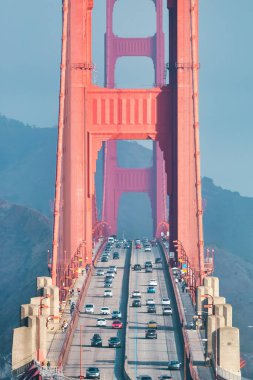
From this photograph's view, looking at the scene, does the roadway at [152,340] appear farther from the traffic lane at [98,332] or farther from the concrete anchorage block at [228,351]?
the concrete anchorage block at [228,351]

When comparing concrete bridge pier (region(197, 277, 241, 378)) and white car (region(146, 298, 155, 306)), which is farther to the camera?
white car (region(146, 298, 155, 306))

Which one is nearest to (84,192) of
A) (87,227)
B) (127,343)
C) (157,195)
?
(87,227)

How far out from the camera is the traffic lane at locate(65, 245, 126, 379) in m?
70.0

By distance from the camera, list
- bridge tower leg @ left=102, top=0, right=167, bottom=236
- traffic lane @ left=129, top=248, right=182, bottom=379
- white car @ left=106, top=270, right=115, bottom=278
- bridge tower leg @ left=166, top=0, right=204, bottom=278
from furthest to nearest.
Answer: bridge tower leg @ left=102, top=0, right=167, bottom=236
white car @ left=106, top=270, right=115, bottom=278
bridge tower leg @ left=166, top=0, right=204, bottom=278
traffic lane @ left=129, top=248, right=182, bottom=379

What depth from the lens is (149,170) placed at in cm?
16700

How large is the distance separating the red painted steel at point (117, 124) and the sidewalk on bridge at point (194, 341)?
902 cm

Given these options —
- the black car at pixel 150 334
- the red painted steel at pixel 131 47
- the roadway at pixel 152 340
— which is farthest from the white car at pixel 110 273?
the red painted steel at pixel 131 47

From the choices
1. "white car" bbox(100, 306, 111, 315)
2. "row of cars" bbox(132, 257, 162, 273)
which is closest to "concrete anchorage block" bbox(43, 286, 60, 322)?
"white car" bbox(100, 306, 111, 315)

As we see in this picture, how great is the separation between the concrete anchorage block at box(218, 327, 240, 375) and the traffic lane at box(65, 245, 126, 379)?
5479 millimetres

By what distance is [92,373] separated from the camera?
6625 cm

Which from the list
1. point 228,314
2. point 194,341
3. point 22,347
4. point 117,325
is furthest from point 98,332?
point 22,347

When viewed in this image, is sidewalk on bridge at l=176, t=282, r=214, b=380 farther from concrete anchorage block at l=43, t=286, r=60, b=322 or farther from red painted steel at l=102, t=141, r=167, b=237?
red painted steel at l=102, t=141, r=167, b=237

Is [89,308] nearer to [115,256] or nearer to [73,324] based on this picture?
[73,324]

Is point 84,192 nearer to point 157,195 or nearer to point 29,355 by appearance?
point 29,355
